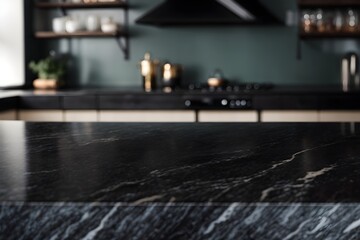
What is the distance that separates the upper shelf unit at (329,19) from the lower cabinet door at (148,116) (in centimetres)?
109

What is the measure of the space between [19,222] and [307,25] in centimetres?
381

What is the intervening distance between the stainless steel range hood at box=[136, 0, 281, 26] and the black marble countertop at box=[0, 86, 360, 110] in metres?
0.64

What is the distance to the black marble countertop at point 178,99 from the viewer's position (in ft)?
12.6

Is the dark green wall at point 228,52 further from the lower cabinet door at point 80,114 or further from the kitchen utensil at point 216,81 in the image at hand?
the lower cabinet door at point 80,114

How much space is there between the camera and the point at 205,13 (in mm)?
4355

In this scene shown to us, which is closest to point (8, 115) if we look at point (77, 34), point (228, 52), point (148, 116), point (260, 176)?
point (148, 116)

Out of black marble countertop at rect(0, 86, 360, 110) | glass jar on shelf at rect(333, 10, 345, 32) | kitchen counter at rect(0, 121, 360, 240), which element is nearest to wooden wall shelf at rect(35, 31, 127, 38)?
black marble countertop at rect(0, 86, 360, 110)

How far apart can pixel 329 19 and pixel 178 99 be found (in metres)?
1.32

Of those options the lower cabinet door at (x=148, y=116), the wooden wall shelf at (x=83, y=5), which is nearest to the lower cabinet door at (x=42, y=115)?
the lower cabinet door at (x=148, y=116)

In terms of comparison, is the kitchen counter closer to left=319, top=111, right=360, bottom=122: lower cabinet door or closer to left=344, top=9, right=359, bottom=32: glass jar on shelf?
left=319, top=111, right=360, bottom=122: lower cabinet door

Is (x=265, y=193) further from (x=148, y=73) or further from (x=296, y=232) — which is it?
(x=148, y=73)

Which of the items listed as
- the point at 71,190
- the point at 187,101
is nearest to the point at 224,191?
the point at 71,190

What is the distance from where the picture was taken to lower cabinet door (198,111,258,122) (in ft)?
12.8

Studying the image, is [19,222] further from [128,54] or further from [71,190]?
[128,54]
